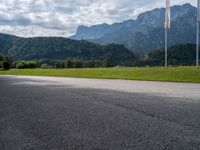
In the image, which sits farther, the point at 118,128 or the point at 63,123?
the point at 63,123

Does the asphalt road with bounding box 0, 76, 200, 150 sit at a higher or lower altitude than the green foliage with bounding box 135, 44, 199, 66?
lower

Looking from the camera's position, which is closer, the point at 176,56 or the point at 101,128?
the point at 101,128

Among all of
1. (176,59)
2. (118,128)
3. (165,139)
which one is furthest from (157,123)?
(176,59)

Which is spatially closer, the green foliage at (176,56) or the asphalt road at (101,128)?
the asphalt road at (101,128)

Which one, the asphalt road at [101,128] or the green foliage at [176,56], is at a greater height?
the green foliage at [176,56]

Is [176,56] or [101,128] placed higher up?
[176,56]

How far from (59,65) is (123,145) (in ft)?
372

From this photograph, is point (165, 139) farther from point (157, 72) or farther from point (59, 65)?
point (59, 65)

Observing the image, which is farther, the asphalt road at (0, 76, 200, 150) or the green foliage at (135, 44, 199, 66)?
the green foliage at (135, 44, 199, 66)

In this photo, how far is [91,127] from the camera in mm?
7949

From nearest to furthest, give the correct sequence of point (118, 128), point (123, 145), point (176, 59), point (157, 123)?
point (123, 145), point (118, 128), point (157, 123), point (176, 59)

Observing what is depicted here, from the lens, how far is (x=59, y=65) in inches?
4673

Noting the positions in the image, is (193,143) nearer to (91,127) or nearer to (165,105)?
(91,127)

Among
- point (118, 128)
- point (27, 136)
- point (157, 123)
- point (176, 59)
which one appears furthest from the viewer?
point (176, 59)
